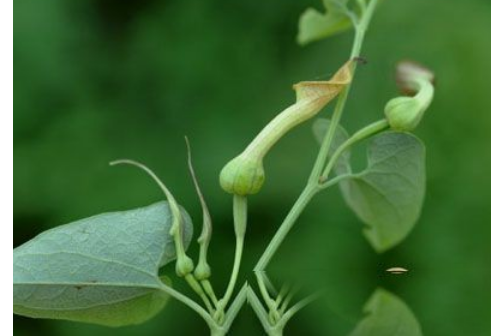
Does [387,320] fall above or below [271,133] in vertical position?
below

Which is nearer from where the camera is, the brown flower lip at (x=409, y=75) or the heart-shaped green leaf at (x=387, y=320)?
the heart-shaped green leaf at (x=387, y=320)

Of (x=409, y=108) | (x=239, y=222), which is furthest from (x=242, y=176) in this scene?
(x=409, y=108)

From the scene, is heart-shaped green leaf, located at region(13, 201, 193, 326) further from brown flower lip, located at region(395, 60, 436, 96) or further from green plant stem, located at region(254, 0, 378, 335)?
brown flower lip, located at region(395, 60, 436, 96)

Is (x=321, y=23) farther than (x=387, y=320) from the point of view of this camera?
Yes

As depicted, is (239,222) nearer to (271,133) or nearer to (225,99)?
(271,133)

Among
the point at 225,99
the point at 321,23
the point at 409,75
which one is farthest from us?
the point at 225,99

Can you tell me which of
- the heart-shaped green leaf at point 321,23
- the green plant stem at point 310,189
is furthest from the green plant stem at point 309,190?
the heart-shaped green leaf at point 321,23

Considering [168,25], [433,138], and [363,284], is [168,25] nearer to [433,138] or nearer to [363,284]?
[433,138]

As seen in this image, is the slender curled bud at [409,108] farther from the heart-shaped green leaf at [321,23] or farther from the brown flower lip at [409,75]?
the heart-shaped green leaf at [321,23]

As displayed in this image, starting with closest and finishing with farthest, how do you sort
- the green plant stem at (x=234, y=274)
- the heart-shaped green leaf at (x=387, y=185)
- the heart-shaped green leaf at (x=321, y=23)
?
the green plant stem at (x=234, y=274) → the heart-shaped green leaf at (x=387, y=185) → the heart-shaped green leaf at (x=321, y=23)
